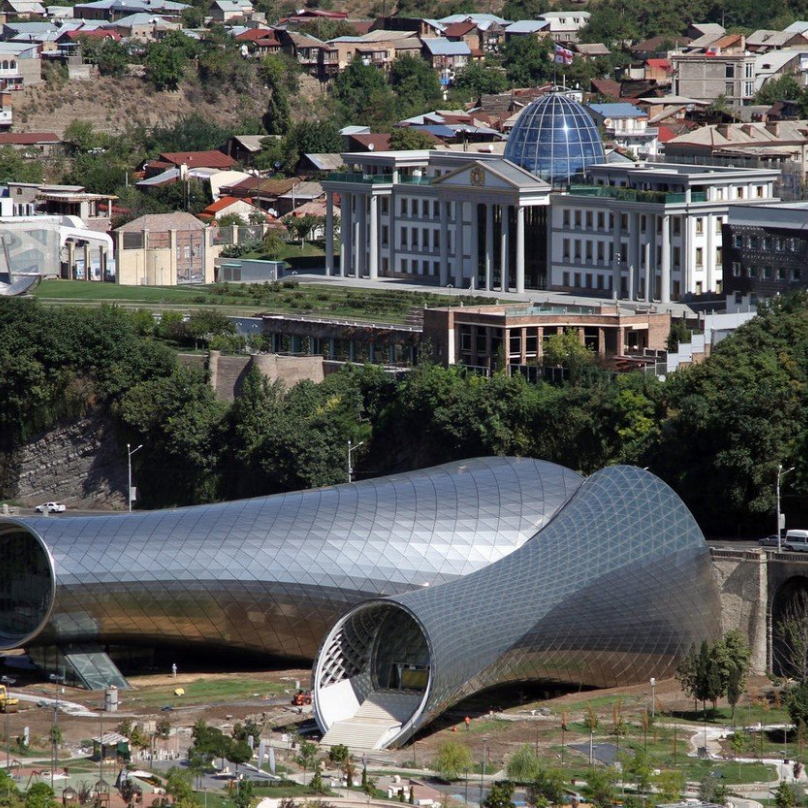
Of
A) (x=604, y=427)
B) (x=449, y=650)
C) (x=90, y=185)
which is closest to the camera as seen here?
(x=449, y=650)

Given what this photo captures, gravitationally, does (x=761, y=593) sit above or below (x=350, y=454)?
below

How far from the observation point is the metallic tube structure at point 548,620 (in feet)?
264

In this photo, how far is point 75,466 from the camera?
398 ft

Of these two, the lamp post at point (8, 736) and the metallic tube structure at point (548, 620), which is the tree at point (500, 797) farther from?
the lamp post at point (8, 736)

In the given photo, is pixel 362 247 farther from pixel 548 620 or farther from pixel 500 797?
pixel 500 797

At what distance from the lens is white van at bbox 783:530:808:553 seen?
8981 cm

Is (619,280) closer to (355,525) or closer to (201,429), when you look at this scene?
(201,429)

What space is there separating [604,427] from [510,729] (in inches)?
1083

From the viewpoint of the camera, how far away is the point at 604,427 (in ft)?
348

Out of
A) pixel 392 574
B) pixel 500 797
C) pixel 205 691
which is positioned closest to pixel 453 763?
pixel 500 797

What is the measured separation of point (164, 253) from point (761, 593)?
68.1 m

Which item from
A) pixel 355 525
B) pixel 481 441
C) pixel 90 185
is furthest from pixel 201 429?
pixel 90 185

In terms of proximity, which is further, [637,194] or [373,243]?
[373,243]

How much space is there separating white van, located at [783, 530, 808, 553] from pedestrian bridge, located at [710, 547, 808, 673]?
1187 millimetres
